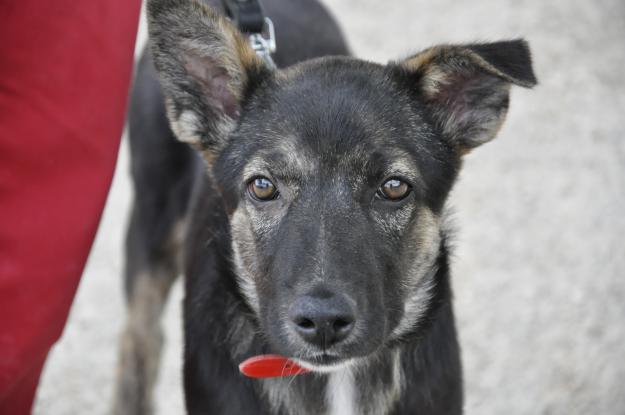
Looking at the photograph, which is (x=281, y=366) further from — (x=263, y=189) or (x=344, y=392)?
(x=263, y=189)

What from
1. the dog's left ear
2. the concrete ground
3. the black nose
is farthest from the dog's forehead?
the concrete ground

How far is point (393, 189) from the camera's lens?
3604mm

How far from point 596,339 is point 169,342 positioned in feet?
10.4

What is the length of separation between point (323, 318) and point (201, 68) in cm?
144

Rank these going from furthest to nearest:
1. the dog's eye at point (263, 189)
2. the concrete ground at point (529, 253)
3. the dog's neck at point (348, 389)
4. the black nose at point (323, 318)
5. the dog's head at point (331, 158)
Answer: the concrete ground at point (529, 253), the dog's neck at point (348, 389), the dog's eye at point (263, 189), the dog's head at point (331, 158), the black nose at point (323, 318)

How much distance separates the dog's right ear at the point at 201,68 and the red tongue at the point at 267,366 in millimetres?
1025

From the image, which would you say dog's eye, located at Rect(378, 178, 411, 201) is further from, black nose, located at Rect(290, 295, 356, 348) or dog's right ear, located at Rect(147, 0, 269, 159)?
dog's right ear, located at Rect(147, 0, 269, 159)

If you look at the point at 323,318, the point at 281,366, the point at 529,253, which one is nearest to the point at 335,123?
the point at 323,318

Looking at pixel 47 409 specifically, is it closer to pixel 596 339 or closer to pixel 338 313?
pixel 338 313

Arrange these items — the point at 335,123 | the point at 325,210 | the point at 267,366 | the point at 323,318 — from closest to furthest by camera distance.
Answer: the point at 323,318, the point at 325,210, the point at 335,123, the point at 267,366

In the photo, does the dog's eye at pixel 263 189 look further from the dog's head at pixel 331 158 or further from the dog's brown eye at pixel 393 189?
the dog's brown eye at pixel 393 189

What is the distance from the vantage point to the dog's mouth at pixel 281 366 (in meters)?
3.47

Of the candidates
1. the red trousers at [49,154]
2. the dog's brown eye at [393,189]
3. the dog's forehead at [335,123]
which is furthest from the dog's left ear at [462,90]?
the red trousers at [49,154]

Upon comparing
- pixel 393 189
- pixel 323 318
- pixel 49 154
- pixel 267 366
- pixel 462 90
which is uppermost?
pixel 462 90
